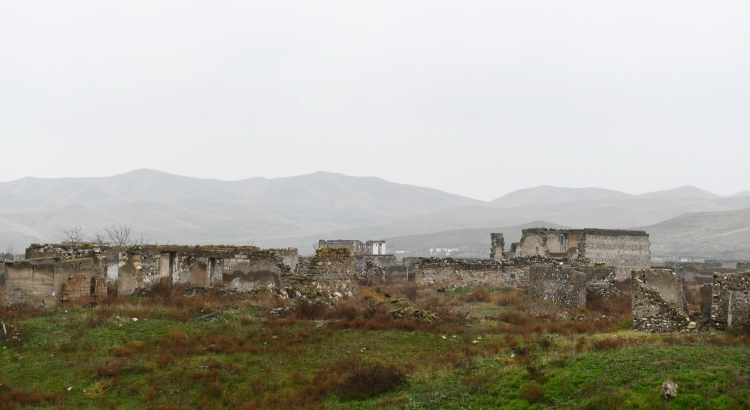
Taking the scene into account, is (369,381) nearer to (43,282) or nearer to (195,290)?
(43,282)

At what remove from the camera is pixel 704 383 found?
10.2m

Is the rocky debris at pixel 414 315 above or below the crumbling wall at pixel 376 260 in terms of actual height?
below

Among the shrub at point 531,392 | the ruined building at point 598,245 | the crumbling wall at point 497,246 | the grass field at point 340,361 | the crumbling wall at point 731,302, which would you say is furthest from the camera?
the crumbling wall at point 497,246

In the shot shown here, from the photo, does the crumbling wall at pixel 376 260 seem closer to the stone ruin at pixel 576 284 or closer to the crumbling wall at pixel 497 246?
the crumbling wall at pixel 497 246

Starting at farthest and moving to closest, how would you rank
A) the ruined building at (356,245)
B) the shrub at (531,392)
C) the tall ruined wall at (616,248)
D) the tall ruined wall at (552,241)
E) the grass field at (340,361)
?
the ruined building at (356,245)
the tall ruined wall at (552,241)
the tall ruined wall at (616,248)
the grass field at (340,361)
the shrub at (531,392)

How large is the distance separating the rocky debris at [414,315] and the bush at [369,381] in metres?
5.31

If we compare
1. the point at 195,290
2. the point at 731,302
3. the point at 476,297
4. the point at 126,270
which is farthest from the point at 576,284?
the point at 126,270

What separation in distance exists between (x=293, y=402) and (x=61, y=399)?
4826 millimetres

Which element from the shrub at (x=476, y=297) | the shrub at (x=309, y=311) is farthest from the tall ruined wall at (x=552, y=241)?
the shrub at (x=309, y=311)

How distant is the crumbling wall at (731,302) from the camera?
14.6m

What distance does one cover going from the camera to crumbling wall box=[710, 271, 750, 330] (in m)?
14.6

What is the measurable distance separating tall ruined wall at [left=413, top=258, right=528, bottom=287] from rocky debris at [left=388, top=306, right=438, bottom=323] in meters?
15.7

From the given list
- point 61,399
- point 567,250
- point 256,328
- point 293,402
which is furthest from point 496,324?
point 567,250

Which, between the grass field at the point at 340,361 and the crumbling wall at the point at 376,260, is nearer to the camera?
the grass field at the point at 340,361
